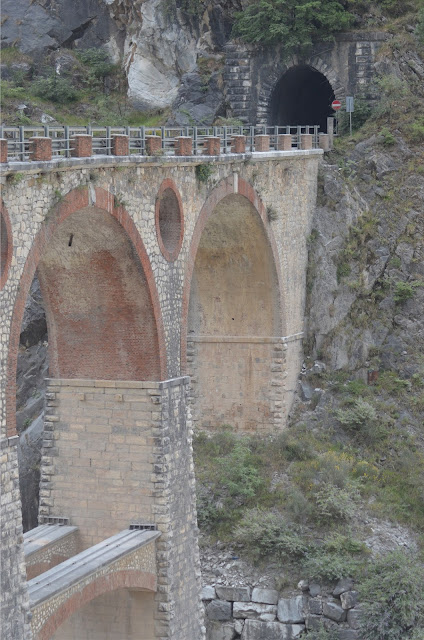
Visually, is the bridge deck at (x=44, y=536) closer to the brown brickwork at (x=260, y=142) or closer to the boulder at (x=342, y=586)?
the boulder at (x=342, y=586)

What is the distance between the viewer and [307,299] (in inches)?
2137

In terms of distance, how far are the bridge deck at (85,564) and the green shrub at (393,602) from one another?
805 centimetres

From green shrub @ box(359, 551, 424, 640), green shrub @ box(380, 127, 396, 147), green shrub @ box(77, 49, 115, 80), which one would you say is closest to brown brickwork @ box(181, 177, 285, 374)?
green shrub @ box(359, 551, 424, 640)

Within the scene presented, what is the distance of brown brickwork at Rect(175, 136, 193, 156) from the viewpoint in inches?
1630

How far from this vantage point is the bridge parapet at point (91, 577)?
33.7 metres

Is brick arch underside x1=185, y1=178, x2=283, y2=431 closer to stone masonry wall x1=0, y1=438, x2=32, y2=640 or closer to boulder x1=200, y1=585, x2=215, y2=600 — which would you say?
boulder x1=200, y1=585, x2=215, y2=600

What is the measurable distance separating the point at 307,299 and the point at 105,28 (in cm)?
2251

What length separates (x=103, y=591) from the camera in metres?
36.7

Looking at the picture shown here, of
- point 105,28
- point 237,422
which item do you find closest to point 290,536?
point 237,422

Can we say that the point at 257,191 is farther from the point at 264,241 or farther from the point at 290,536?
the point at 290,536

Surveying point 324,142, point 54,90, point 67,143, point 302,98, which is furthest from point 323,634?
point 54,90

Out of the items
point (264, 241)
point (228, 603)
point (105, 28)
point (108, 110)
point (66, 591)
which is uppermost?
point (105, 28)

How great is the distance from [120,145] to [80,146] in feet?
7.85

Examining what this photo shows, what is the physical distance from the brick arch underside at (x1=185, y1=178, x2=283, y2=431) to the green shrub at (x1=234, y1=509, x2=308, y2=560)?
6.37 metres
